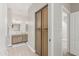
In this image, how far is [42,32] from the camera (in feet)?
5.21

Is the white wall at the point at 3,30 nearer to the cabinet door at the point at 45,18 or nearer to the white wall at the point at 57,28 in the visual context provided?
the cabinet door at the point at 45,18

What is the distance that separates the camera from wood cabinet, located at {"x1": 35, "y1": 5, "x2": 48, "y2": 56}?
5.10 feet

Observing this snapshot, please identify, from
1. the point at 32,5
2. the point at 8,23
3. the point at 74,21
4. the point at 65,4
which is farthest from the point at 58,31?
the point at 8,23

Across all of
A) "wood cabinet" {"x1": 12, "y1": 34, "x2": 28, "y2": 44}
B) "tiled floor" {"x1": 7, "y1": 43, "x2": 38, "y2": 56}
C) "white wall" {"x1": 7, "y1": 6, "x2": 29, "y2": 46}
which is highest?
"white wall" {"x1": 7, "y1": 6, "x2": 29, "y2": 46}

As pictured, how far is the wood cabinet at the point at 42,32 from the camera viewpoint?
155 centimetres

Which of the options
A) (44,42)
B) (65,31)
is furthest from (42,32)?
(65,31)

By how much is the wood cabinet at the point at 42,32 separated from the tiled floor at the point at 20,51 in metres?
0.10

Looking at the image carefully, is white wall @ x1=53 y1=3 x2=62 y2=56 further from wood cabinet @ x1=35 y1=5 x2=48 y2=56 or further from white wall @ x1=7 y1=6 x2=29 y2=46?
white wall @ x1=7 y1=6 x2=29 y2=46

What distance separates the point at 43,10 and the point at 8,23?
0.45m

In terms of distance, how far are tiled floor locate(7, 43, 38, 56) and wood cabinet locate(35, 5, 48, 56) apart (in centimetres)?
10

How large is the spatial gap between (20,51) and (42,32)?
13.9 inches

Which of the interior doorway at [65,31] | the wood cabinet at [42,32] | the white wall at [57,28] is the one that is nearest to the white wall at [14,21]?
the wood cabinet at [42,32]

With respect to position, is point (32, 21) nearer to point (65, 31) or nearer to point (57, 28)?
point (57, 28)

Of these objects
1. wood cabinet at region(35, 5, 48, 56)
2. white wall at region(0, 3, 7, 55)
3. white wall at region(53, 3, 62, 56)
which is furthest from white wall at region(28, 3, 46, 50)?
white wall at region(0, 3, 7, 55)
